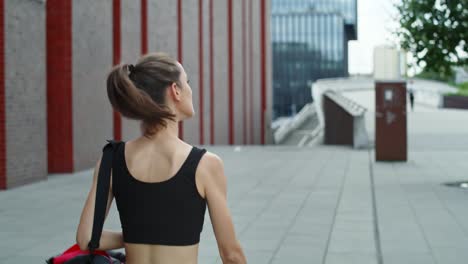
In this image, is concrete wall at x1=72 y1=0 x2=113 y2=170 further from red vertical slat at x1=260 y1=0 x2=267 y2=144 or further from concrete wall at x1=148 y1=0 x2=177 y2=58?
red vertical slat at x1=260 y1=0 x2=267 y2=144

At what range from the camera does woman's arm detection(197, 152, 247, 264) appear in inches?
89.1

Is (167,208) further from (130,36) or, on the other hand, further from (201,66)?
(201,66)

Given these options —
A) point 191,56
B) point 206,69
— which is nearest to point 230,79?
point 206,69

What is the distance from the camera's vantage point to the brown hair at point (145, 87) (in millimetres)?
2271

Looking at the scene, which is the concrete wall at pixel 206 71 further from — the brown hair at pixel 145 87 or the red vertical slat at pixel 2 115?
the brown hair at pixel 145 87

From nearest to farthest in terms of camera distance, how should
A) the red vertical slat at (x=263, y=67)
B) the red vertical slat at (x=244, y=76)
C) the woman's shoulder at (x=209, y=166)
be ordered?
the woman's shoulder at (x=209, y=166)
the red vertical slat at (x=244, y=76)
the red vertical slat at (x=263, y=67)

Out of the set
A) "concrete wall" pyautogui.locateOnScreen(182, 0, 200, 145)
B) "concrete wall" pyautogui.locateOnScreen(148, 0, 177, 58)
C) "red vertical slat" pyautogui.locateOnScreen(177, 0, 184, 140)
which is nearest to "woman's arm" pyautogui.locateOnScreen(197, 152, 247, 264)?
"concrete wall" pyautogui.locateOnScreen(148, 0, 177, 58)

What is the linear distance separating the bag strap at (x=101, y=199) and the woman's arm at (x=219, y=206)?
0.31m

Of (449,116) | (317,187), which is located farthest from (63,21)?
(449,116)

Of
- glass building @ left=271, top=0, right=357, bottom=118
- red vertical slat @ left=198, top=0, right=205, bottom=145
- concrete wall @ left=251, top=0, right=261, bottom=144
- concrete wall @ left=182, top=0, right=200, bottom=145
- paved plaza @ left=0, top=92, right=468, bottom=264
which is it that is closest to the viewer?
paved plaza @ left=0, top=92, right=468, bottom=264

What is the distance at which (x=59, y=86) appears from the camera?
16.4m

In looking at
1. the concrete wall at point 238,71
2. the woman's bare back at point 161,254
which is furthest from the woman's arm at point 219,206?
the concrete wall at point 238,71

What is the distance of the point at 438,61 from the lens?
1327 centimetres

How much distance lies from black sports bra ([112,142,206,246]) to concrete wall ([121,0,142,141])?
1799 cm
